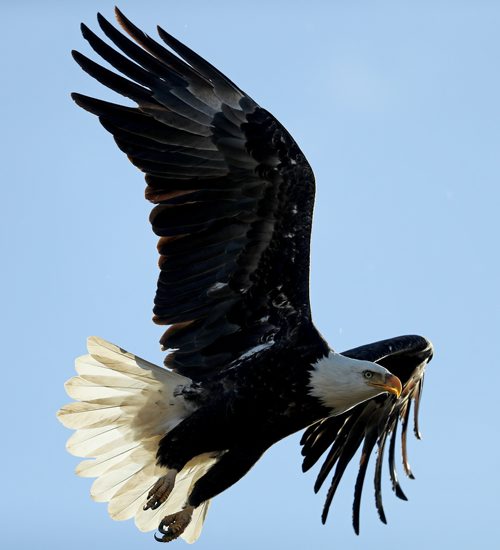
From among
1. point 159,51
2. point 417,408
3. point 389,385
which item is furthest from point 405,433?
point 159,51

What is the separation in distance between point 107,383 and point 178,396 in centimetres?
47

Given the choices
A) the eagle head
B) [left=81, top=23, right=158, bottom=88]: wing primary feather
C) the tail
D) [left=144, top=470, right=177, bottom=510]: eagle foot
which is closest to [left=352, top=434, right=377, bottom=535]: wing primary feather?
the tail

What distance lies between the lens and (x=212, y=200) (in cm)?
942

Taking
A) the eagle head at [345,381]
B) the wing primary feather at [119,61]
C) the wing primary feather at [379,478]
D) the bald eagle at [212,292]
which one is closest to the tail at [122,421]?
the bald eagle at [212,292]

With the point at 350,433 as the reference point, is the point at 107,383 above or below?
above

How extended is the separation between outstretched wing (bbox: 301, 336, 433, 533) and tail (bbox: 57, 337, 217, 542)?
1.18m

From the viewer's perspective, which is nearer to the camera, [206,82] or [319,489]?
[206,82]

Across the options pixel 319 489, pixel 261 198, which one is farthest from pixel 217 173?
pixel 319 489

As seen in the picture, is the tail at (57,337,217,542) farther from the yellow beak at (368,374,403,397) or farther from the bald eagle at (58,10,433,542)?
the yellow beak at (368,374,403,397)

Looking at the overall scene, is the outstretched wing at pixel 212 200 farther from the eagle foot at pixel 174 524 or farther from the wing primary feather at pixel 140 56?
the eagle foot at pixel 174 524

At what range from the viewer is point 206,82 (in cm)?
942

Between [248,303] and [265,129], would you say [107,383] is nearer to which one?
[248,303]

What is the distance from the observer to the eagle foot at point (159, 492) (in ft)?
30.9

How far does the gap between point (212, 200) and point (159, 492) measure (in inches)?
73.9
